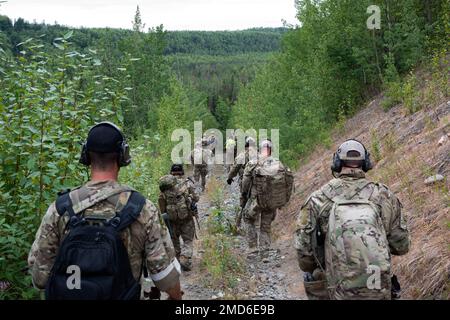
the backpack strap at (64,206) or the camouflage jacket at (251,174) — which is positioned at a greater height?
the backpack strap at (64,206)

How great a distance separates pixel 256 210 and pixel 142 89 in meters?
27.5

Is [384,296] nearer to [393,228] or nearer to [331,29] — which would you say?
[393,228]

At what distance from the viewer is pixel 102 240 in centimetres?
277

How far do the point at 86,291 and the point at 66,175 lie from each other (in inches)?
92.8

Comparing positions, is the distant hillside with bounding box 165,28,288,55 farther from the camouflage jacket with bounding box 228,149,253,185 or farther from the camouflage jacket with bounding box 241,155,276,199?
the camouflage jacket with bounding box 241,155,276,199

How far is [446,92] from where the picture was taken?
10.5 m

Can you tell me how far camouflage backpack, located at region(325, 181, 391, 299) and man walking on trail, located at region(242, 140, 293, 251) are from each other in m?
5.36

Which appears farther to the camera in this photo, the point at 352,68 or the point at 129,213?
the point at 352,68

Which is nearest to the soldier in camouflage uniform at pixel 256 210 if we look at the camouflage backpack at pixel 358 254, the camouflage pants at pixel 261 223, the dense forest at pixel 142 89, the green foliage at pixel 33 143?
the camouflage pants at pixel 261 223

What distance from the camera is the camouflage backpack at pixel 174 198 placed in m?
8.19

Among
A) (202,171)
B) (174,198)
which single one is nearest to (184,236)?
(174,198)

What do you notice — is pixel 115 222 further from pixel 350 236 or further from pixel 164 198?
pixel 164 198

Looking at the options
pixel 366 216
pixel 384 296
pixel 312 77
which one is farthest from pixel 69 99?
pixel 312 77

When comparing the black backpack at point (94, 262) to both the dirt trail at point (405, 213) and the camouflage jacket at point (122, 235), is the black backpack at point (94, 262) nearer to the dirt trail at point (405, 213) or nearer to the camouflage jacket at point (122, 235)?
the camouflage jacket at point (122, 235)
